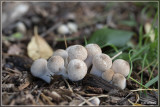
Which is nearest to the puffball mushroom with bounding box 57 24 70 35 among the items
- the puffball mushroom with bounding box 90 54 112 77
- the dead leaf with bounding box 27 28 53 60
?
the dead leaf with bounding box 27 28 53 60

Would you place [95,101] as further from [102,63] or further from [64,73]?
[64,73]

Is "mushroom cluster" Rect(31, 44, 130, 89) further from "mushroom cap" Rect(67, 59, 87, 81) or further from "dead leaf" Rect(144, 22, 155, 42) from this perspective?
"dead leaf" Rect(144, 22, 155, 42)

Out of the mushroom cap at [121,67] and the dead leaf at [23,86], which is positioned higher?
the mushroom cap at [121,67]

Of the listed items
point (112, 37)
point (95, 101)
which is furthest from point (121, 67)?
point (112, 37)

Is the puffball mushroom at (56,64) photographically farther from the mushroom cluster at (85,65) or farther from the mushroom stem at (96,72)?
the mushroom stem at (96,72)

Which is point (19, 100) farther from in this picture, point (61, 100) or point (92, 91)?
point (92, 91)

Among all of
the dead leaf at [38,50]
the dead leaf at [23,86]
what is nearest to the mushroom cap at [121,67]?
the dead leaf at [23,86]

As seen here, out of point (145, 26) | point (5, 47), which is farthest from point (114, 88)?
point (145, 26)

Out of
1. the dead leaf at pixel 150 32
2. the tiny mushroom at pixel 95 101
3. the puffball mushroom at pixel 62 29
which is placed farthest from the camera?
the puffball mushroom at pixel 62 29
